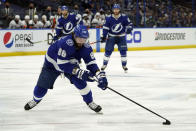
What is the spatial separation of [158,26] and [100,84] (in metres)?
12.9

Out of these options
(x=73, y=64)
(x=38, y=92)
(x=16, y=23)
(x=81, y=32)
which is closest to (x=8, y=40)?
(x=16, y=23)

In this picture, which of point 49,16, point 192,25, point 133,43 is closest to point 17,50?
point 49,16

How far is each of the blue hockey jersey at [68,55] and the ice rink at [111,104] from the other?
1.90 ft

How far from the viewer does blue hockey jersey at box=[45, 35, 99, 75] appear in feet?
14.1

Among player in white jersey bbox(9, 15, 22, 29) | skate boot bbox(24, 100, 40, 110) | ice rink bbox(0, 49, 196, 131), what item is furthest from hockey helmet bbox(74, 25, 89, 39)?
player in white jersey bbox(9, 15, 22, 29)

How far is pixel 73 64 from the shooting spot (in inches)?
176

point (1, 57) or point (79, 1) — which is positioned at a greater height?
point (79, 1)

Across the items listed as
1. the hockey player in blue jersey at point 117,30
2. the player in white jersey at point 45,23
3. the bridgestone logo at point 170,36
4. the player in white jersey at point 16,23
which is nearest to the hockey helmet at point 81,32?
the hockey player in blue jersey at point 117,30

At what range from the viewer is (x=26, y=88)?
688 centimetres

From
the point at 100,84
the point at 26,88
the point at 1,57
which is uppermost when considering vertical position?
the point at 100,84

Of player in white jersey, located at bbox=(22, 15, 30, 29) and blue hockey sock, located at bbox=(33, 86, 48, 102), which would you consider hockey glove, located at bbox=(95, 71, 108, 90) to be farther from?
player in white jersey, located at bbox=(22, 15, 30, 29)

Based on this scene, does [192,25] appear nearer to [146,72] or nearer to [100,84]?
[146,72]

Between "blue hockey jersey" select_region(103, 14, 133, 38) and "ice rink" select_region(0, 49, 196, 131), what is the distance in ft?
2.94

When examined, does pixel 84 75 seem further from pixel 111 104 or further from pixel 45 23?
pixel 45 23
